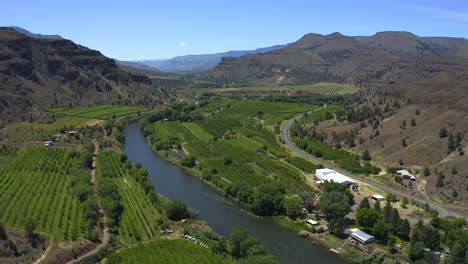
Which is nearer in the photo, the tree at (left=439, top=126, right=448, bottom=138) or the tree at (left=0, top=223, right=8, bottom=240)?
the tree at (left=0, top=223, right=8, bottom=240)

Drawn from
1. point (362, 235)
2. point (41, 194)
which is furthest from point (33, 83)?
point (362, 235)

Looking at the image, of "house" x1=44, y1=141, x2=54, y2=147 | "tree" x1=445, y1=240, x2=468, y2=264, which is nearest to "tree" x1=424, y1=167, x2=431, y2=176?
"tree" x1=445, y1=240, x2=468, y2=264

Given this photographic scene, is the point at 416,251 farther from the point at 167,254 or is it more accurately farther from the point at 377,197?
the point at 167,254

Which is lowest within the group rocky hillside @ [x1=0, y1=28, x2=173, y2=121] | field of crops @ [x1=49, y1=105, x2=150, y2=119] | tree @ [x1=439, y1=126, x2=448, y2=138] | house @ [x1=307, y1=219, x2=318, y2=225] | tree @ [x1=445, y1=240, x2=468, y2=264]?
house @ [x1=307, y1=219, x2=318, y2=225]

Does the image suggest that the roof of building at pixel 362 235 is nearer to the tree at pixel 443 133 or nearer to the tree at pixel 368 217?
the tree at pixel 368 217

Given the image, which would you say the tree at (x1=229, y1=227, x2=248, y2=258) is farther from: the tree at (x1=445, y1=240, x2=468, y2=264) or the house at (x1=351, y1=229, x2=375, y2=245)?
the tree at (x1=445, y1=240, x2=468, y2=264)

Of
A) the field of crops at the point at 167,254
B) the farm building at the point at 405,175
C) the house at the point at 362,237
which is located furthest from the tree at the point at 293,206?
the farm building at the point at 405,175
